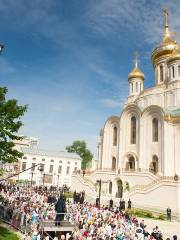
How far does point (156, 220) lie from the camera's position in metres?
23.0

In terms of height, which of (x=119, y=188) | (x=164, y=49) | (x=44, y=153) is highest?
(x=164, y=49)

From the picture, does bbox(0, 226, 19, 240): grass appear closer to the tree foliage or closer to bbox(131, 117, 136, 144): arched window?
the tree foliage

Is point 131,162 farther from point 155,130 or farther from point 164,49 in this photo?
point 164,49

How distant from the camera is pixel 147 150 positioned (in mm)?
37312

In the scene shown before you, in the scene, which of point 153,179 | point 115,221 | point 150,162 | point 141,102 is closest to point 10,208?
point 115,221

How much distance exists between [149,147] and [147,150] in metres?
0.50

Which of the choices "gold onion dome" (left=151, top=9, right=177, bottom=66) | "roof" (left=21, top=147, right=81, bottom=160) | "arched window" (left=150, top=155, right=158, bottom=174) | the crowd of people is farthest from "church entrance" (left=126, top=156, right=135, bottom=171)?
"roof" (left=21, top=147, right=81, bottom=160)

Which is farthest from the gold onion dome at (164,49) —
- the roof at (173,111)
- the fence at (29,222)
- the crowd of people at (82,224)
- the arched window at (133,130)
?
the fence at (29,222)

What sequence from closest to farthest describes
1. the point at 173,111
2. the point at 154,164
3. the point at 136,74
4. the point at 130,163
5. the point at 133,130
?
the point at 154,164 < the point at 173,111 < the point at 130,163 < the point at 133,130 < the point at 136,74

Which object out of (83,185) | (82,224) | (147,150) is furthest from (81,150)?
(82,224)

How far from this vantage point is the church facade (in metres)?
29.2

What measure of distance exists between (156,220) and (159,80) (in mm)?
30385

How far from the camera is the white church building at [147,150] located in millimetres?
29188

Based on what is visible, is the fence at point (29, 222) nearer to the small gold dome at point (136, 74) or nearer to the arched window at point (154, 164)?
the arched window at point (154, 164)
